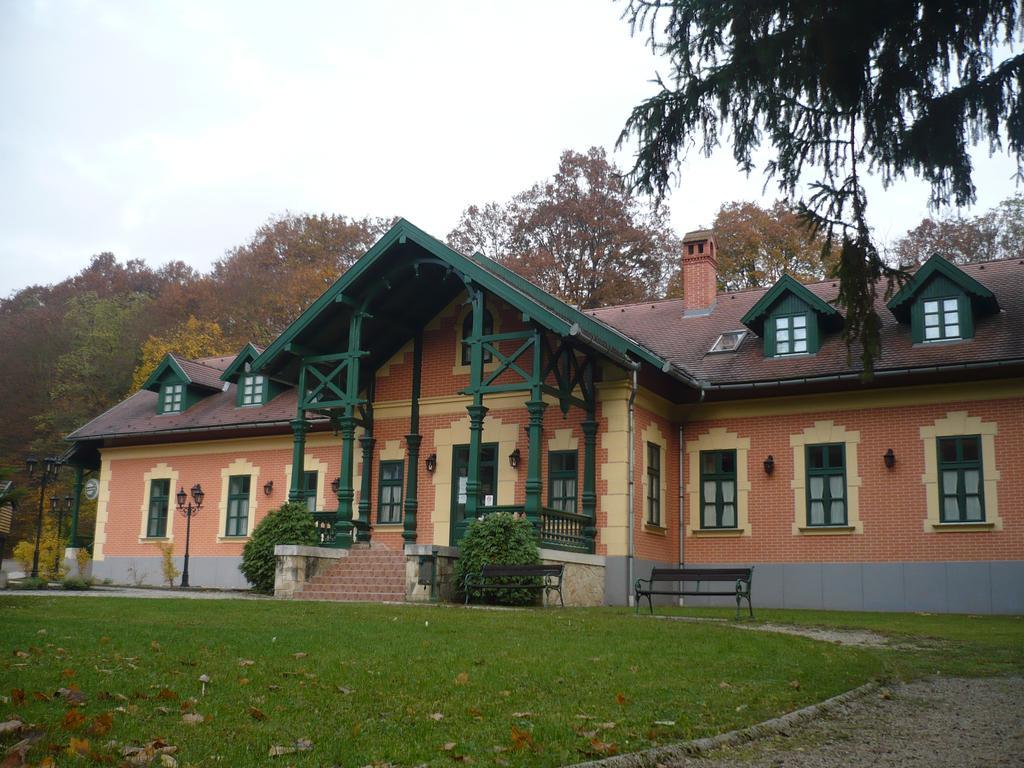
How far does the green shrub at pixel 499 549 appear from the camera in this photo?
16.9 meters

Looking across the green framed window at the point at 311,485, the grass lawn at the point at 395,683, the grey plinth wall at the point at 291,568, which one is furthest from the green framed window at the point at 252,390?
the grass lawn at the point at 395,683

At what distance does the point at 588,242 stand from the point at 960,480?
62.3 feet

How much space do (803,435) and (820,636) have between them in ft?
26.5

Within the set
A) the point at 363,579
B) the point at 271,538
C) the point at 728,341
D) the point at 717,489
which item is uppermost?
the point at 728,341

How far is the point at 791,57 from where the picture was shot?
21.8ft

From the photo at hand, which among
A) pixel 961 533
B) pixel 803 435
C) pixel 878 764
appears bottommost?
pixel 878 764

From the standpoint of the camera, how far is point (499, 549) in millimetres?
17016

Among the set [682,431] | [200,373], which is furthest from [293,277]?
[682,431]

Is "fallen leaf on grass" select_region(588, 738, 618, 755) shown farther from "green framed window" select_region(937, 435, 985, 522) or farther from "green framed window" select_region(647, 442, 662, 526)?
"green framed window" select_region(937, 435, 985, 522)

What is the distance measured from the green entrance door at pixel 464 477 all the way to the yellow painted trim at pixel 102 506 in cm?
1137

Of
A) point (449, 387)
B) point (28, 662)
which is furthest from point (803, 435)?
point (28, 662)

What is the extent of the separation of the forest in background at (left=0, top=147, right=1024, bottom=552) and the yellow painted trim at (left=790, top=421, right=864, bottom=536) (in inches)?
362

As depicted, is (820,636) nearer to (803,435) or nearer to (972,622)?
(972,622)

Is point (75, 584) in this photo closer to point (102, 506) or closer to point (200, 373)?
point (102, 506)
